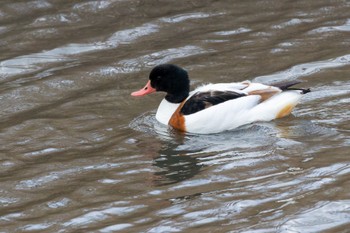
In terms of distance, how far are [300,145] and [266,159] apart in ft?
1.74

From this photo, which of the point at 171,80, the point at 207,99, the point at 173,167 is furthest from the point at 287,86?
the point at 173,167

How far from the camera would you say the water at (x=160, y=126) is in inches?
316

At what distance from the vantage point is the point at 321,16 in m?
14.1

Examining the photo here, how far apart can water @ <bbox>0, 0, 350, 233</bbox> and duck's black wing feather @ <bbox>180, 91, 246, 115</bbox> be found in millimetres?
356

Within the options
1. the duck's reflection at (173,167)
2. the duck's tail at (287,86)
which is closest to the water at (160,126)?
the duck's reflection at (173,167)

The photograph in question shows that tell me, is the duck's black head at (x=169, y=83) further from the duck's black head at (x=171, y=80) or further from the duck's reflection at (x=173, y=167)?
the duck's reflection at (x=173, y=167)

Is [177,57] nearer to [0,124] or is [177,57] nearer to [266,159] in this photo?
[0,124]

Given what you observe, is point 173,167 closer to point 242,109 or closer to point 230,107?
point 230,107

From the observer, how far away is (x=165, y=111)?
11008 mm

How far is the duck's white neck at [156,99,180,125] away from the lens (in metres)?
10.9

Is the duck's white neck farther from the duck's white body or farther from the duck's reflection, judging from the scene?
the duck's reflection

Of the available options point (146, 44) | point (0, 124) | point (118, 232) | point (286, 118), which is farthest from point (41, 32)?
point (118, 232)

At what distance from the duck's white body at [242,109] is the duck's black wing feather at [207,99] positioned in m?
0.04

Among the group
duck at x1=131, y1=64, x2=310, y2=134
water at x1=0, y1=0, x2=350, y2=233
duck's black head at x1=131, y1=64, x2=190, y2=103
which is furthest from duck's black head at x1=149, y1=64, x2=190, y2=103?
water at x1=0, y1=0, x2=350, y2=233
